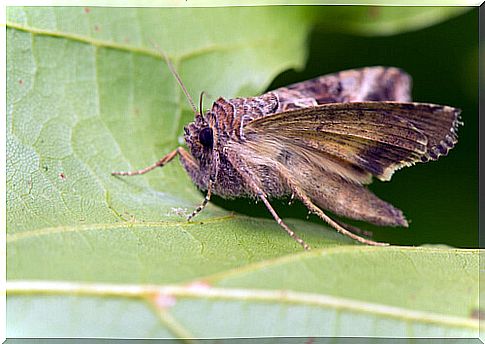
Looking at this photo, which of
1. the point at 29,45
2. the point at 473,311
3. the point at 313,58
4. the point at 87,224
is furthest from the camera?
the point at 313,58

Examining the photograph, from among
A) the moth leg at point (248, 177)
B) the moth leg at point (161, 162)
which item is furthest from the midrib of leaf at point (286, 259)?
the moth leg at point (161, 162)

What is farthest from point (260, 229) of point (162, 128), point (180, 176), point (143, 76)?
point (143, 76)

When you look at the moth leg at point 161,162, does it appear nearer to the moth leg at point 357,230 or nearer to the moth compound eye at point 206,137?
the moth compound eye at point 206,137

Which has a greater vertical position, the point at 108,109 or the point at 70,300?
the point at 108,109

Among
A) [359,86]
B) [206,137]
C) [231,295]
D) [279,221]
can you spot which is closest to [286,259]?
[231,295]

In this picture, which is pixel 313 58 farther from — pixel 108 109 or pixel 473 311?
pixel 473 311

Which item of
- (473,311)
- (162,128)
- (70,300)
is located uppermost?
(162,128)

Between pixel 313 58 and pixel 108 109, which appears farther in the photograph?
pixel 313 58
